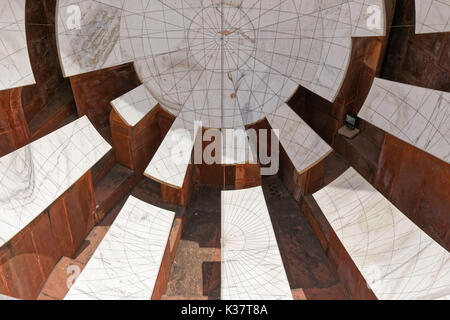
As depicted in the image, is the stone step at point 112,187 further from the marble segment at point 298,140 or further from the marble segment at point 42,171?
the marble segment at point 298,140

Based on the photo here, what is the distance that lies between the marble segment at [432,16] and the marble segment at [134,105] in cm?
336

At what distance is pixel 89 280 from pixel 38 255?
728mm

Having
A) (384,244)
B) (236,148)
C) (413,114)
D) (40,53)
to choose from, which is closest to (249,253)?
→ (236,148)

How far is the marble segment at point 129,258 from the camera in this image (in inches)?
173

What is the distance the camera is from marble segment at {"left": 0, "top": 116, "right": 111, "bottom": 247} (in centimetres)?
443

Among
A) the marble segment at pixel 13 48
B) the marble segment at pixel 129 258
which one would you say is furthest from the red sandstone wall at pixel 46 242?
the marble segment at pixel 13 48

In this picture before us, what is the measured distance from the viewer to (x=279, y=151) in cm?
632

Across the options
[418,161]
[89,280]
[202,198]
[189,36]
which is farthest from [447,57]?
[89,280]

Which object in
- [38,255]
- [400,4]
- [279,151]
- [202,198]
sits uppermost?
[400,4]

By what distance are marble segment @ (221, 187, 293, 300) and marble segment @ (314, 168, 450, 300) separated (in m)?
0.83

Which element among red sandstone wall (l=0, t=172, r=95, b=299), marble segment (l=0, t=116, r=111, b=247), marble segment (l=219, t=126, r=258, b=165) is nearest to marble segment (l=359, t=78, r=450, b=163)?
marble segment (l=219, t=126, r=258, b=165)

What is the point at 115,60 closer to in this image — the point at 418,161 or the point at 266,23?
the point at 266,23

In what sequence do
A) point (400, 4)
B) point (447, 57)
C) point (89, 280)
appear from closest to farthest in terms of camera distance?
point (89, 280) → point (447, 57) → point (400, 4)

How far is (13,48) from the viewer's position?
15.2 ft
